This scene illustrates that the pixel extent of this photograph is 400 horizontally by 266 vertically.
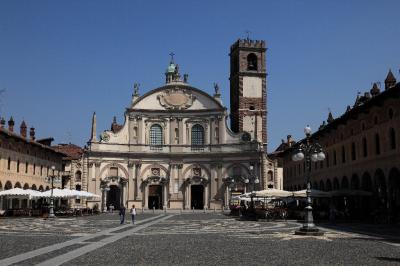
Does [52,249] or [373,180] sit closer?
[52,249]

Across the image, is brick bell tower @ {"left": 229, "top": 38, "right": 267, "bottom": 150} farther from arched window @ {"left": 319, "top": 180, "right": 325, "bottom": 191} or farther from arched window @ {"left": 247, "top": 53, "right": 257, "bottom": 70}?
arched window @ {"left": 319, "top": 180, "right": 325, "bottom": 191}

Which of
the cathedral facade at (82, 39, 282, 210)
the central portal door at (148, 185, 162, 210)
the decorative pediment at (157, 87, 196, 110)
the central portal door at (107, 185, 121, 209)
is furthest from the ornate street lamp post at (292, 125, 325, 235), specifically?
the central portal door at (107, 185, 121, 209)

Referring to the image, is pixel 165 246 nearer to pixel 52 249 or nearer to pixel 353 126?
pixel 52 249

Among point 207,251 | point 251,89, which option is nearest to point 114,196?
point 251,89

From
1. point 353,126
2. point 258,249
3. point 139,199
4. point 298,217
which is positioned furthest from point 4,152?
point 258,249

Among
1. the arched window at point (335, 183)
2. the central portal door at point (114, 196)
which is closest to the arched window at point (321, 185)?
the arched window at point (335, 183)

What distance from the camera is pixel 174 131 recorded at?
75.3 metres

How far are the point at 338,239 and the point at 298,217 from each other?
18.1 m

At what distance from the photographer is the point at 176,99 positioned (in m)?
75.5

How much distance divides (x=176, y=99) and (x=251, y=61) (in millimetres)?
12889

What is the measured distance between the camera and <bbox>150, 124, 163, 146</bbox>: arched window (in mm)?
75394

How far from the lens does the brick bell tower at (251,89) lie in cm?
7575

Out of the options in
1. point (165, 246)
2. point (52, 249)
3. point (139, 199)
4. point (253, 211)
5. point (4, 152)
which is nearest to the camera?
point (52, 249)

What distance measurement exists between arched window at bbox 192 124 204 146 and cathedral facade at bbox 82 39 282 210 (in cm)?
14
